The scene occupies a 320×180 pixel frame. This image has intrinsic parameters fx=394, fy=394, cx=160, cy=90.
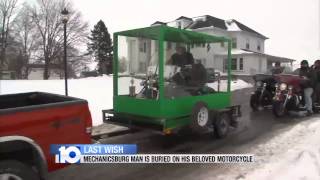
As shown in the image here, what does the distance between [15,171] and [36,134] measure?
1.55 ft

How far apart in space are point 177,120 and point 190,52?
1.82 meters

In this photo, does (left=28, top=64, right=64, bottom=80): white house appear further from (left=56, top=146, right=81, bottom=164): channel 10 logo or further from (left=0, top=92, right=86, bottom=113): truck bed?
(left=56, top=146, right=81, bottom=164): channel 10 logo

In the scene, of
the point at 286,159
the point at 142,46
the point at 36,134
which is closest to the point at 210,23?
the point at 142,46

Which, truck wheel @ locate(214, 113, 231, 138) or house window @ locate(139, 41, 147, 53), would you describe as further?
truck wheel @ locate(214, 113, 231, 138)

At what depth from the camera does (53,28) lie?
2398 inches

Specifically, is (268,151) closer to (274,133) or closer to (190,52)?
(274,133)

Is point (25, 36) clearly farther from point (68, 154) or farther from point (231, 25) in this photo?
point (68, 154)

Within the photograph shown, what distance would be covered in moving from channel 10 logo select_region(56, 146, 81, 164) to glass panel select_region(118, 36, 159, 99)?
9.31ft

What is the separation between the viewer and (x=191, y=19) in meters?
52.5

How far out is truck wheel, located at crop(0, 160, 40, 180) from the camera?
421cm

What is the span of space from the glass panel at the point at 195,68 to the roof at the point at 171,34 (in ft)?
0.31

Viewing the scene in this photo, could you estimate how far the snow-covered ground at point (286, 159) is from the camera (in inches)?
237

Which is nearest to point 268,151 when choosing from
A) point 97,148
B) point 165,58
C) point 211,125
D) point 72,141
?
point 211,125

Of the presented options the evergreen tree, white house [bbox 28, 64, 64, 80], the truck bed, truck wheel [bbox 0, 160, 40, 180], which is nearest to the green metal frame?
the truck bed
